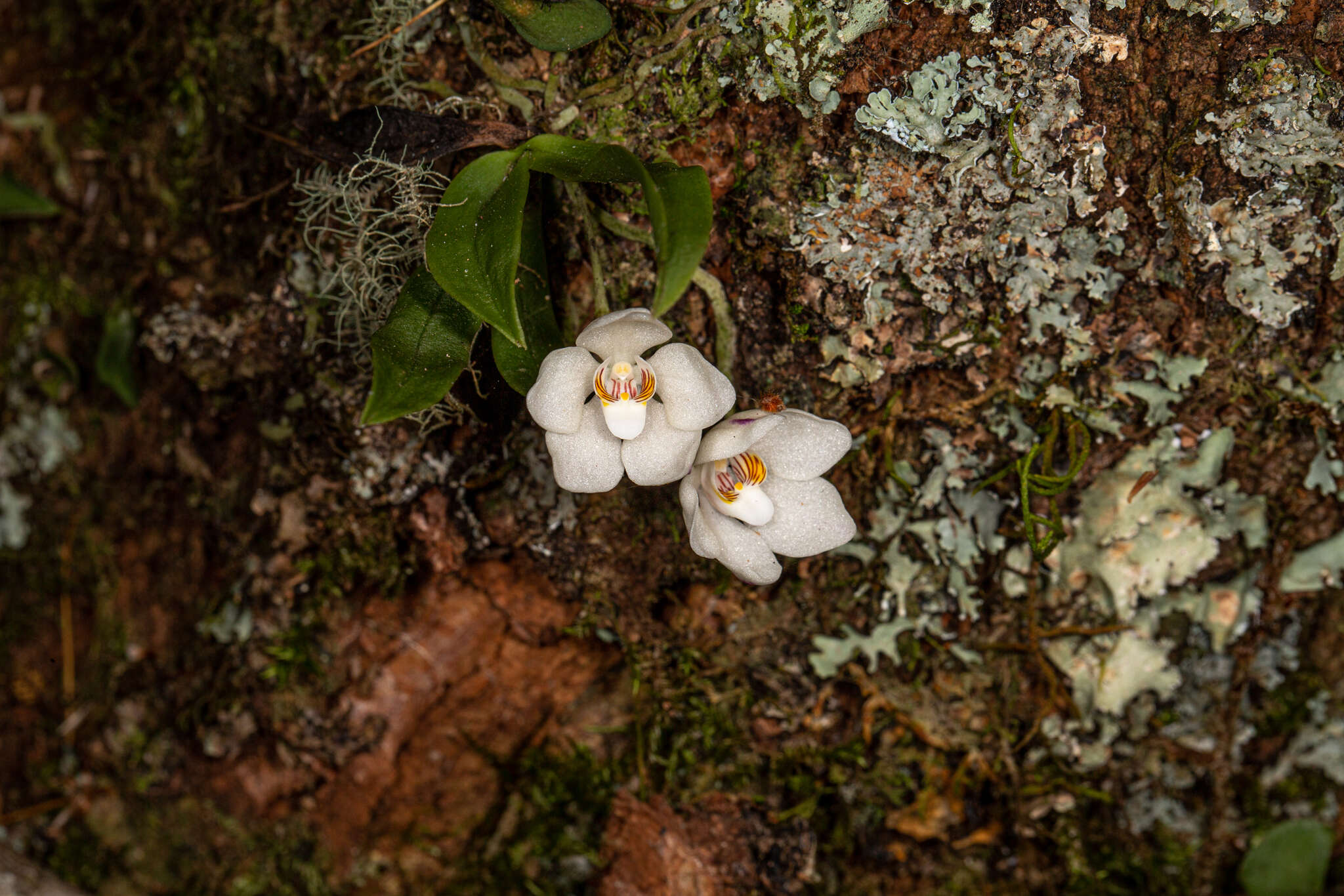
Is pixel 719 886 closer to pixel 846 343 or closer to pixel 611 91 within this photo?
pixel 846 343

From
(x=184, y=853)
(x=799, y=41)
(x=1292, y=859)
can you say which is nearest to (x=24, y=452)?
(x=184, y=853)

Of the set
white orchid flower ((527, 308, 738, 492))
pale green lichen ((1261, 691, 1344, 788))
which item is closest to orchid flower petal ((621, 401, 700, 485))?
white orchid flower ((527, 308, 738, 492))

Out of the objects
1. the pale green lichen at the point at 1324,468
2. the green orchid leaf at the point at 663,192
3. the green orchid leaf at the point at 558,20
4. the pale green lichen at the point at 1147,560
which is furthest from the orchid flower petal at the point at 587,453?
the pale green lichen at the point at 1324,468

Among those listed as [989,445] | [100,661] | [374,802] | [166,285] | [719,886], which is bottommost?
[100,661]

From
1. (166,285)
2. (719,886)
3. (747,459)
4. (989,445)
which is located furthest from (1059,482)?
(166,285)

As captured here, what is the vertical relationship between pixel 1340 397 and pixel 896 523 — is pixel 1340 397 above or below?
above

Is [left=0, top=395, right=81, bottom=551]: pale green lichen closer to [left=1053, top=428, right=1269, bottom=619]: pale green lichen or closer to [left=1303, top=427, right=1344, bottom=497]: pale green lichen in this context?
[left=1053, top=428, right=1269, bottom=619]: pale green lichen

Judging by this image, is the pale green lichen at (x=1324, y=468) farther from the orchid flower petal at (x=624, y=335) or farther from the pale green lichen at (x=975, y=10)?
Result: the orchid flower petal at (x=624, y=335)

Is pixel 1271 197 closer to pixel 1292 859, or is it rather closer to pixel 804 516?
pixel 804 516
